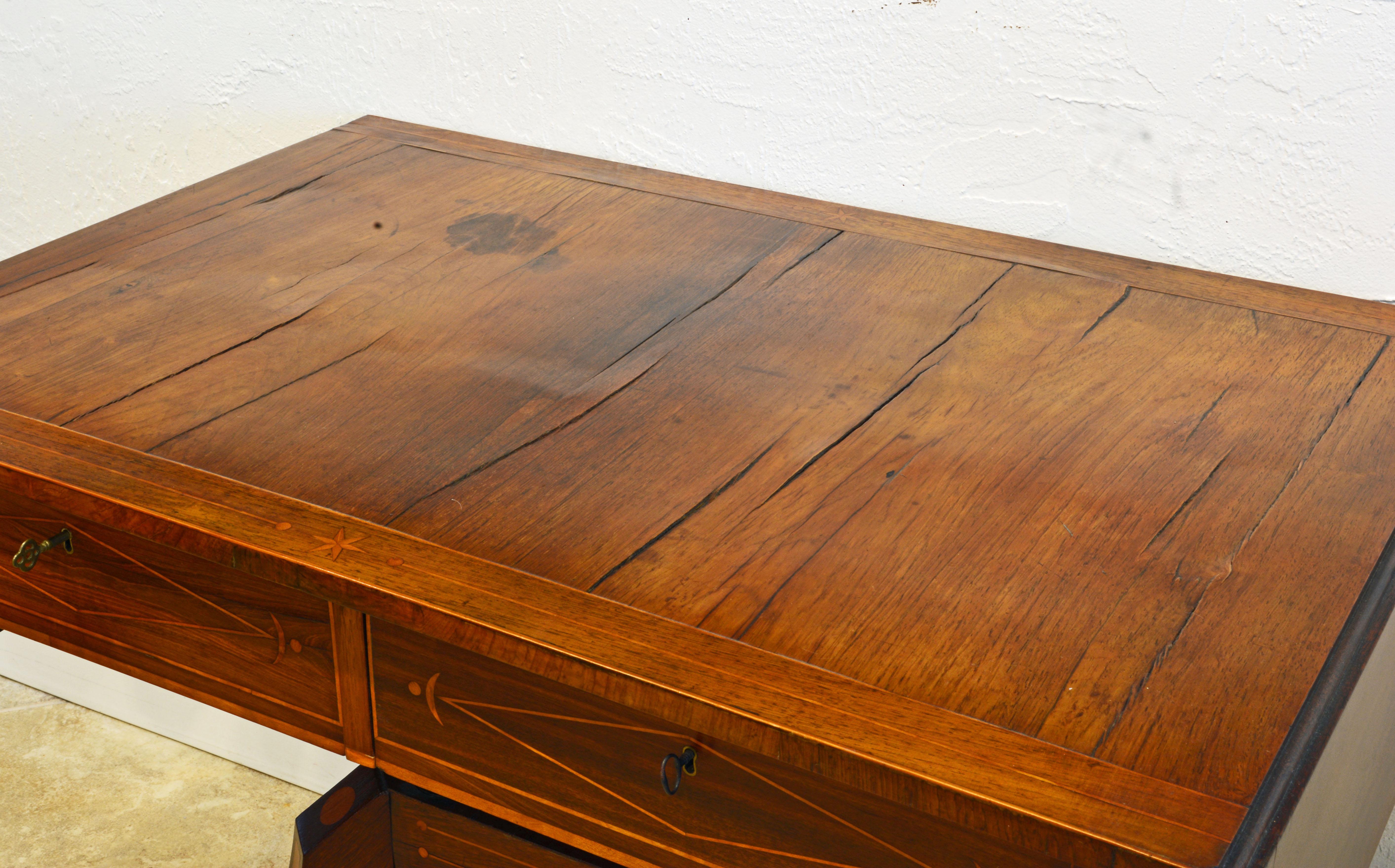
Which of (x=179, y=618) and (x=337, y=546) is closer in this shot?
(x=337, y=546)

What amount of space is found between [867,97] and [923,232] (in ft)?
0.54

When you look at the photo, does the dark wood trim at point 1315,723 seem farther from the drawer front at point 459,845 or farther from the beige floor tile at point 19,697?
the beige floor tile at point 19,697

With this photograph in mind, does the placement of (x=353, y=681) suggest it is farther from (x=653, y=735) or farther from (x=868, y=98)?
(x=868, y=98)

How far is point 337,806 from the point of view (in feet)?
2.64

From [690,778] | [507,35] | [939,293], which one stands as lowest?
[690,778]

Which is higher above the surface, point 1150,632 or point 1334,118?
point 1334,118

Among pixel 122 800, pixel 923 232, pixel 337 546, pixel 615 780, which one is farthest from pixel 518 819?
pixel 122 800

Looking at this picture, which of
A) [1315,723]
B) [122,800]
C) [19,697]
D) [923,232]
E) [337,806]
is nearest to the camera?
[1315,723]

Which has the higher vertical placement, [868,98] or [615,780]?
[868,98]

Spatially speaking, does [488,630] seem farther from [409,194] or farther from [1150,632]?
[409,194]

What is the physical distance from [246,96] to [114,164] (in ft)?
0.84

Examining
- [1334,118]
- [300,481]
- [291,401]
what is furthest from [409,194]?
[1334,118]

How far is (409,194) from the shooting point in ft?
3.93

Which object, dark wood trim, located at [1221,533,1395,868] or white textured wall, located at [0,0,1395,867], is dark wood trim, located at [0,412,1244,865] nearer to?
dark wood trim, located at [1221,533,1395,868]
